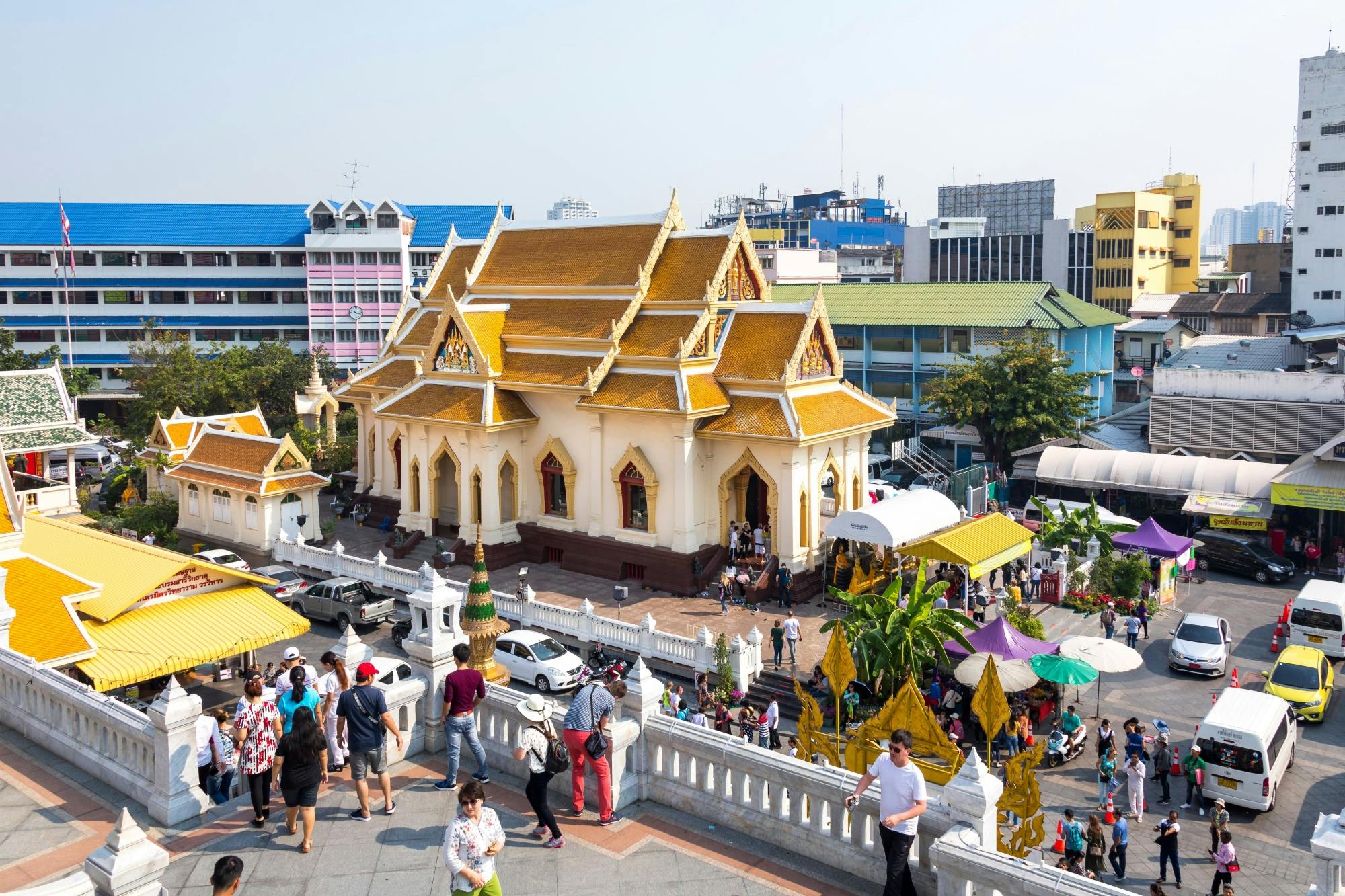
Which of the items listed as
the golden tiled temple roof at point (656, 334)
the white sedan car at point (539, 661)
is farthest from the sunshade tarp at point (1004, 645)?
the golden tiled temple roof at point (656, 334)

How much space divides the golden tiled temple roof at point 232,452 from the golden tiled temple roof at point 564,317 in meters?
8.25

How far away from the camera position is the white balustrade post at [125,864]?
843 cm

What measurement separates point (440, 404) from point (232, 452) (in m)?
7.57

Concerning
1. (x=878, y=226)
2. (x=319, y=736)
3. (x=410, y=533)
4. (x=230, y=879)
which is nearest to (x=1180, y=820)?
(x=319, y=736)

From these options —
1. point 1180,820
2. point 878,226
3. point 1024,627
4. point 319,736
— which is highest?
point 878,226

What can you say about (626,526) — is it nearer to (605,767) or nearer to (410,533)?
(410,533)

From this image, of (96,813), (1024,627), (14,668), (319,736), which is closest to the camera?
(319,736)

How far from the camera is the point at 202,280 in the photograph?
7044cm

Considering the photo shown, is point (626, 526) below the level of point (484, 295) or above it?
below

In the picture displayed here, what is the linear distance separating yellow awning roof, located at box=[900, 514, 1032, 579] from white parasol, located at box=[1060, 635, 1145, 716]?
4658 mm

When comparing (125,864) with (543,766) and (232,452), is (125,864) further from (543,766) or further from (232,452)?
(232,452)

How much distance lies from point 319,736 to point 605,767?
281 centimetres

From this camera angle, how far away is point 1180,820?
1820 cm

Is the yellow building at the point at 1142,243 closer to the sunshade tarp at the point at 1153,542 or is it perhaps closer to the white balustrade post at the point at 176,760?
the sunshade tarp at the point at 1153,542
